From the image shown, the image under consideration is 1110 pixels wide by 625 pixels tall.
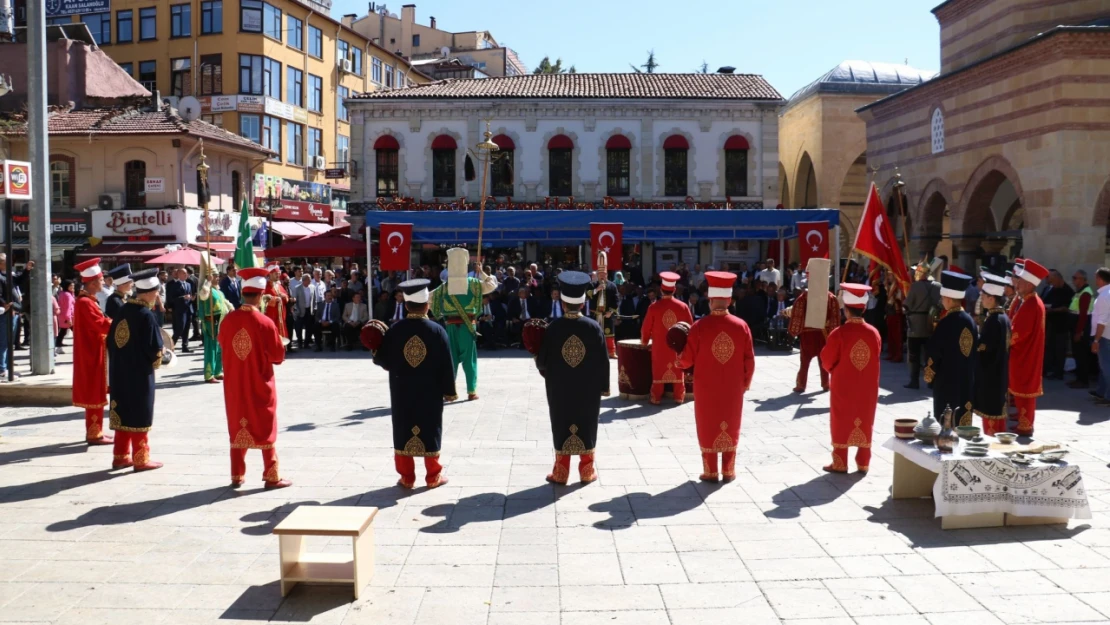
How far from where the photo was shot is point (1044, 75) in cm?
1627

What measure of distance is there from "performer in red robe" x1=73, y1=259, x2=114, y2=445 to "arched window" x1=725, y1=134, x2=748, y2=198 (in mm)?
23171

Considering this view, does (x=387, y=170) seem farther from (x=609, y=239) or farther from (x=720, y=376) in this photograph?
(x=720, y=376)

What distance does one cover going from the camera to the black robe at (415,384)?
24.8ft

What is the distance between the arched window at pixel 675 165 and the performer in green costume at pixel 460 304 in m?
18.8

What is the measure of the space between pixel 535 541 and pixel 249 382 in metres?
2.86

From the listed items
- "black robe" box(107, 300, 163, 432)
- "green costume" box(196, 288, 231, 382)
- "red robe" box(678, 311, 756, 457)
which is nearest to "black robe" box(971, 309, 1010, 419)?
"red robe" box(678, 311, 756, 457)

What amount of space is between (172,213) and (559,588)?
26946mm

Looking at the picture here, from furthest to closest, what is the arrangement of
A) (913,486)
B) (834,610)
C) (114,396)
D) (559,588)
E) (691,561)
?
(114,396)
(913,486)
(691,561)
(559,588)
(834,610)

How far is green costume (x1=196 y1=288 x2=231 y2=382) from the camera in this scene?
13703mm

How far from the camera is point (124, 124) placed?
29734 millimetres

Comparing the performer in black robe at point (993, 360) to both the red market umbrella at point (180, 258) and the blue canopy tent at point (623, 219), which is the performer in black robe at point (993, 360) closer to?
the blue canopy tent at point (623, 219)

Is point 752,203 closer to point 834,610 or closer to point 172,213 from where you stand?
point 172,213

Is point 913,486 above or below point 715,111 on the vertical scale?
below

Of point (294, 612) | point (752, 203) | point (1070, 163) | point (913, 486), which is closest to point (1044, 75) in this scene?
point (1070, 163)
